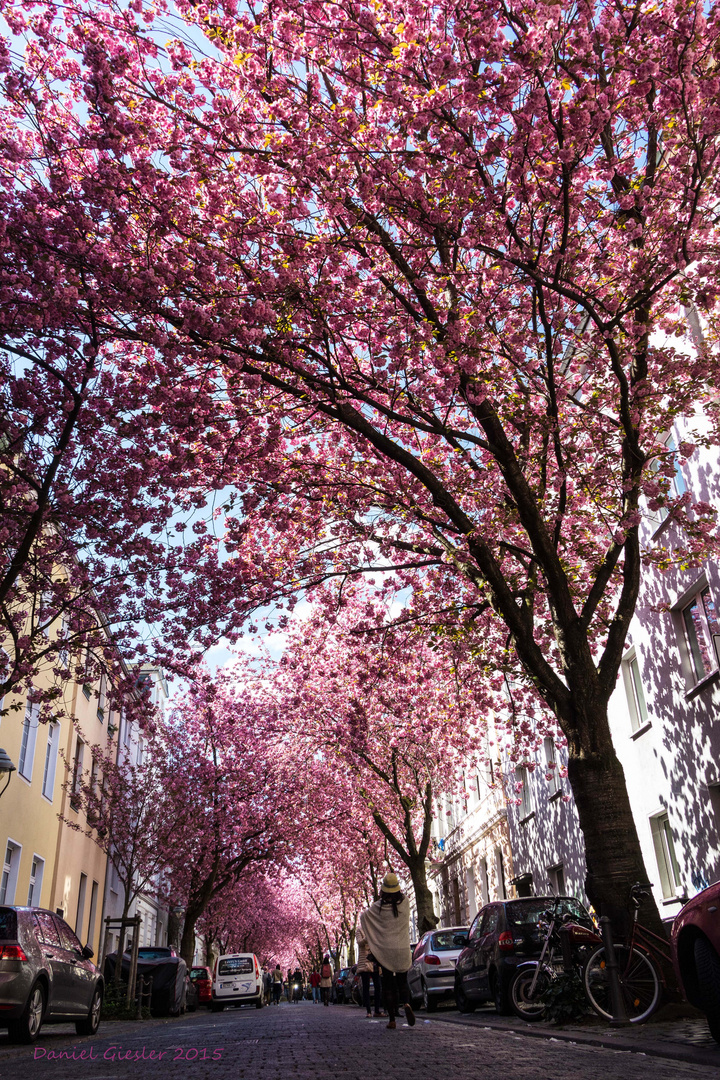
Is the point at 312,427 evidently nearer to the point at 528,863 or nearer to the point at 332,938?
the point at 528,863

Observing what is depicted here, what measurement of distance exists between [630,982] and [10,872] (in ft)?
47.2

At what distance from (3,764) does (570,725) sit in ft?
22.7

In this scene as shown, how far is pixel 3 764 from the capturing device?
1184 centimetres

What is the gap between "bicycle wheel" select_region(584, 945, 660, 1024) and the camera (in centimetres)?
900

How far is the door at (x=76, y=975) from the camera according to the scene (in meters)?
12.3

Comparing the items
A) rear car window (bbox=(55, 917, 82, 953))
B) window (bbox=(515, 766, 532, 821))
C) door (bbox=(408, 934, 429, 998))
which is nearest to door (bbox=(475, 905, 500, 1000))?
door (bbox=(408, 934, 429, 998))

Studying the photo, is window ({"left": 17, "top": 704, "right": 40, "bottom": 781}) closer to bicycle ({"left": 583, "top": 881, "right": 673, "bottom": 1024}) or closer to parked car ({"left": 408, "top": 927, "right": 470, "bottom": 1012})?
parked car ({"left": 408, "top": 927, "right": 470, "bottom": 1012})

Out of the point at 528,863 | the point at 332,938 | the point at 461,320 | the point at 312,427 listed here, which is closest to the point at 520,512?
the point at 461,320

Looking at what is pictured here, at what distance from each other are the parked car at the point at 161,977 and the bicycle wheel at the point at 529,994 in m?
12.2

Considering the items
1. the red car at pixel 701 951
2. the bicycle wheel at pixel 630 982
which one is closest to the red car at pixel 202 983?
the bicycle wheel at pixel 630 982

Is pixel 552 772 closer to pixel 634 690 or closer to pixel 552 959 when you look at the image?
pixel 634 690

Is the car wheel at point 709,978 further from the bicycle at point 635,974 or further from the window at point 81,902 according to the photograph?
the window at point 81,902

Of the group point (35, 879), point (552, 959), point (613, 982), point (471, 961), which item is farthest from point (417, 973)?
point (613, 982)

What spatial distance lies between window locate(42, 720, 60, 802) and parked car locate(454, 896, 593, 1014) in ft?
38.8
